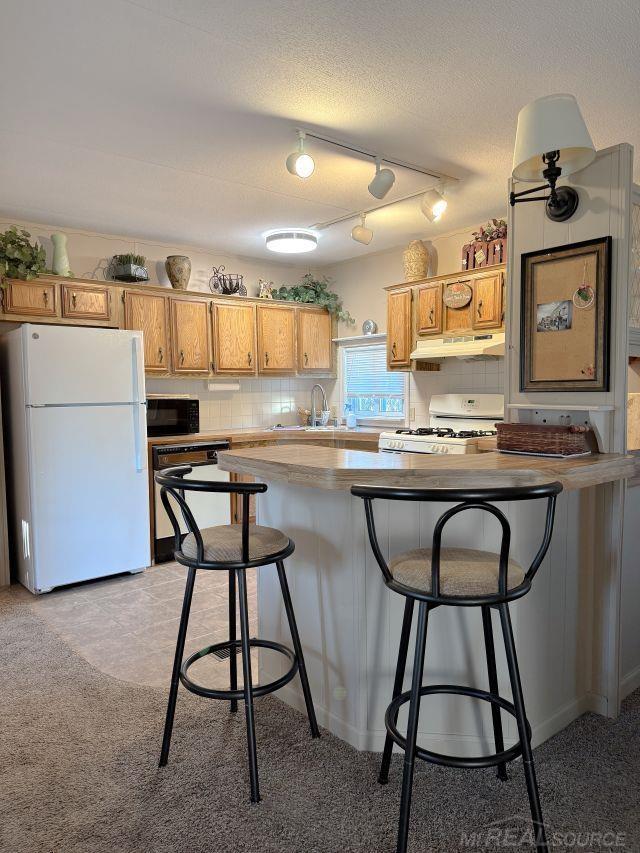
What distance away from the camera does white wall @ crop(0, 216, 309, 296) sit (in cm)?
454

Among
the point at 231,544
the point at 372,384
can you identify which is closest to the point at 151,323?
the point at 372,384

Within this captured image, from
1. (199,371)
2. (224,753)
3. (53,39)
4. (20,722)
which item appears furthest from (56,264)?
(224,753)

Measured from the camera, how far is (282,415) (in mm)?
6031

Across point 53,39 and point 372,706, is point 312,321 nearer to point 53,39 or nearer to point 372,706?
point 53,39

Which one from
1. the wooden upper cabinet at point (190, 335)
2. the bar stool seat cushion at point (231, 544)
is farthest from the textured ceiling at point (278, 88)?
the bar stool seat cushion at point (231, 544)

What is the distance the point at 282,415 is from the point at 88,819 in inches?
177

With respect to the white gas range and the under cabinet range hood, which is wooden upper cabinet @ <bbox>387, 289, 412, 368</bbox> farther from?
the white gas range

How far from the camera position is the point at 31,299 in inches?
161

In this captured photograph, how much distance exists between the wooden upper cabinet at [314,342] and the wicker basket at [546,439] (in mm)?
3562

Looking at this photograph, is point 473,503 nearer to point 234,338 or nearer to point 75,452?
point 75,452

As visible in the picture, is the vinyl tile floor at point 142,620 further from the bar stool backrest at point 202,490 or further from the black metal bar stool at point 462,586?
the black metal bar stool at point 462,586

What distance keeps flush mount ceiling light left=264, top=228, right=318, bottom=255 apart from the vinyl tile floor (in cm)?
253

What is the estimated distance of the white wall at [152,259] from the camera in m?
4.54

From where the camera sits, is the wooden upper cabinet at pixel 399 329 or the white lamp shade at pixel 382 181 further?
the wooden upper cabinet at pixel 399 329
